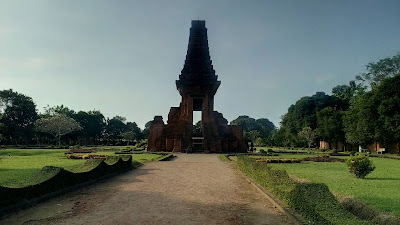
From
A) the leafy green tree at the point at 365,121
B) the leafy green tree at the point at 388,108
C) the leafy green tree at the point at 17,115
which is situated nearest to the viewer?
the leafy green tree at the point at 388,108

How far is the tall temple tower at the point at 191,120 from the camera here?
35203 mm

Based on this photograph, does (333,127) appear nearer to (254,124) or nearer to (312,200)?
(312,200)

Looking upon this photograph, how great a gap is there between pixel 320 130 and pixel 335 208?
153 ft

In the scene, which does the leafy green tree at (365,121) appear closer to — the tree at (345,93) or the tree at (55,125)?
the tree at (345,93)

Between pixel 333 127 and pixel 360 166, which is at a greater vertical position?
pixel 333 127

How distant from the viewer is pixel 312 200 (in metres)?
6.26

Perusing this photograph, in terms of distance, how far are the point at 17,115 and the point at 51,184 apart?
55912 millimetres

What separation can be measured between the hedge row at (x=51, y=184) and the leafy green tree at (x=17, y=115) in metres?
49.5

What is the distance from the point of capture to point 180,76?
124 ft

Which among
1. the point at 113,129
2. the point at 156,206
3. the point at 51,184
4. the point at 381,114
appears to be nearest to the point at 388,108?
the point at 381,114

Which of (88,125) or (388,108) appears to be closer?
(388,108)

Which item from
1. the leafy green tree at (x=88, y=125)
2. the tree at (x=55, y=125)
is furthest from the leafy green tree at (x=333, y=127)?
the leafy green tree at (x=88, y=125)

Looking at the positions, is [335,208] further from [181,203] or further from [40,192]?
[40,192]

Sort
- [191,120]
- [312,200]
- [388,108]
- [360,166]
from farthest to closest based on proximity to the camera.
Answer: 1. [191,120]
2. [388,108]
3. [360,166]
4. [312,200]
